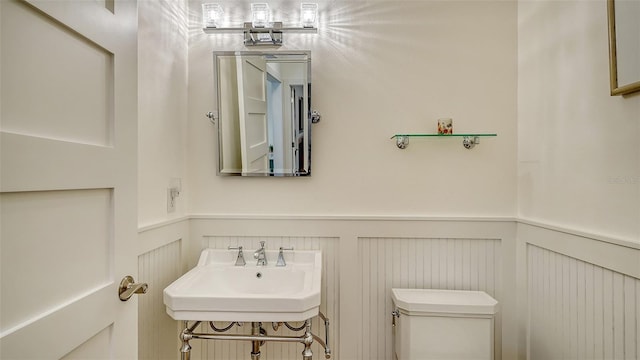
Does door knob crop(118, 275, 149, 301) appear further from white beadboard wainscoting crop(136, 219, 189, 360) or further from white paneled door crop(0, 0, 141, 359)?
white beadboard wainscoting crop(136, 219, 189, 360)

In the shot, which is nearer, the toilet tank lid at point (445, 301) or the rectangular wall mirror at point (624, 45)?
the rectangular wall mirror at point (624, 45)

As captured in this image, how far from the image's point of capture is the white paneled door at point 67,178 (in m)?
0.53

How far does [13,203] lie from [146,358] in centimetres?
112

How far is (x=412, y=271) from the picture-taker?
1.66m

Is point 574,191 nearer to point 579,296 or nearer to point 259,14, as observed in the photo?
point 579,296

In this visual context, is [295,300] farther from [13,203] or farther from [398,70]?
[398,70]

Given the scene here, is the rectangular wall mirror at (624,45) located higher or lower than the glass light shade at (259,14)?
lower

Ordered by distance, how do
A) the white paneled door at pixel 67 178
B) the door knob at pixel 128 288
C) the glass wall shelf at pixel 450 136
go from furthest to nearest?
1. the glass wall shelf at pixel 450 136
2. the door knob at pixel 128 288
3. the white paneled door at pixel 67 178

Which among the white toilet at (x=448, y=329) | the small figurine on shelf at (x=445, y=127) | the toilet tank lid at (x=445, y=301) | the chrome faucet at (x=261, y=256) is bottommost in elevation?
the white toilet at (x=448, y=329)

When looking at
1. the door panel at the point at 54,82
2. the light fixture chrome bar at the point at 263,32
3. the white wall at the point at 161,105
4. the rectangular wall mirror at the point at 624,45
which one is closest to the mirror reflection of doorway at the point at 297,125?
the light fixture chrome bar at the point at 263,32

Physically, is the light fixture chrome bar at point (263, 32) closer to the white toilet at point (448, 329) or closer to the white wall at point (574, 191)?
the white wall at point (574, 191)

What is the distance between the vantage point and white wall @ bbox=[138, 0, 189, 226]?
130 centimetres

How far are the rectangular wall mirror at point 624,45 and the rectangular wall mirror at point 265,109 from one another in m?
1.20

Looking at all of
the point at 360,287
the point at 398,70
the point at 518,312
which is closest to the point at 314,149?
the point at 398,70
